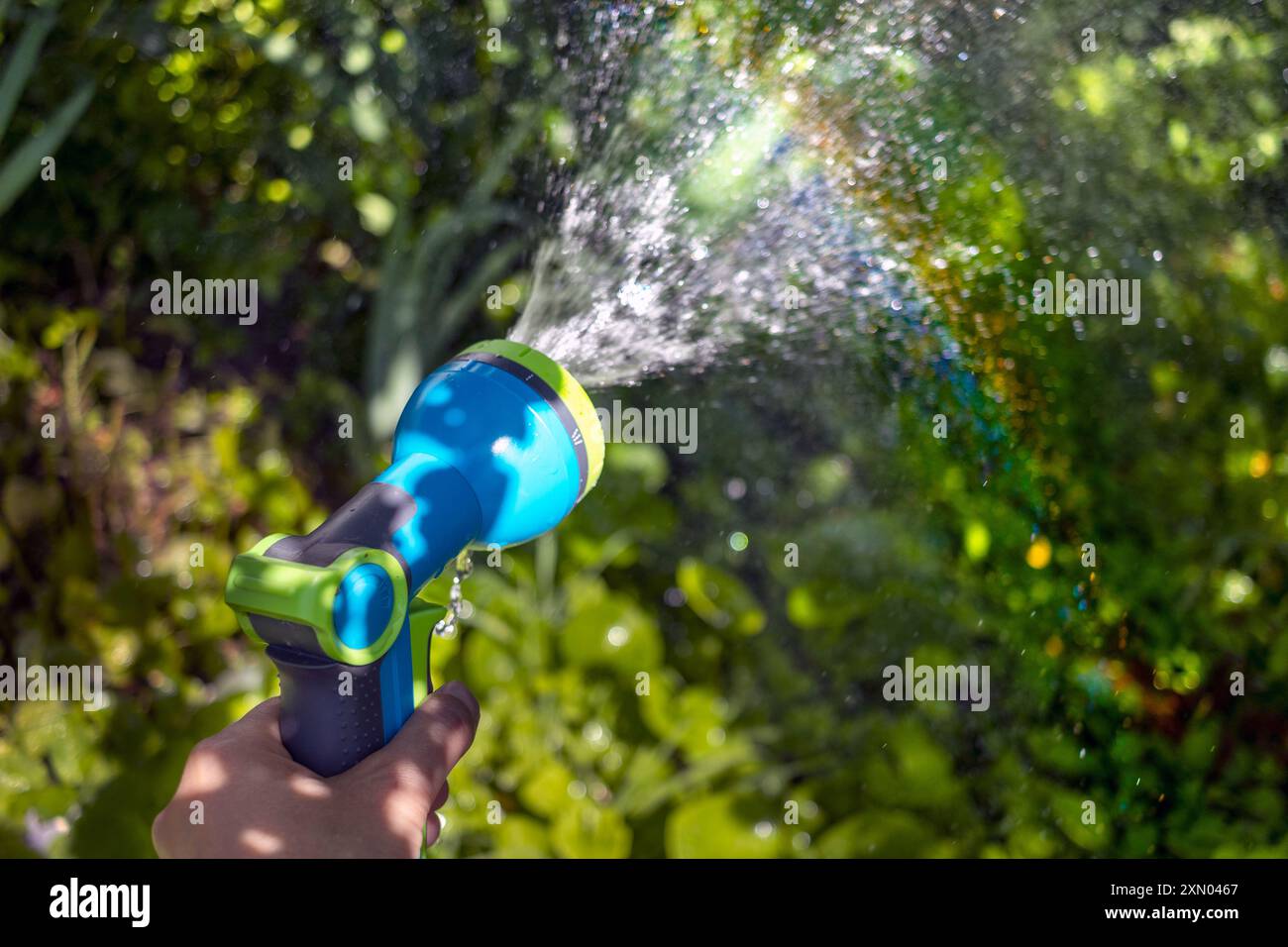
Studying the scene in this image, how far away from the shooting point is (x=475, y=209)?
2297 millimetres

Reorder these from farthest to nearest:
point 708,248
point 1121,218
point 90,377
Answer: point 90,377, point 1121,218, point 708,248

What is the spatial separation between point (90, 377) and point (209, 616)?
830mm

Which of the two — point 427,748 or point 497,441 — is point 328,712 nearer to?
point 427,748

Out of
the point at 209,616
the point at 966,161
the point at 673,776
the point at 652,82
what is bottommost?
the point at 673,776

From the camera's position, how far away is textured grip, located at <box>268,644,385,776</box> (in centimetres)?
111

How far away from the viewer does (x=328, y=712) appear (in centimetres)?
113

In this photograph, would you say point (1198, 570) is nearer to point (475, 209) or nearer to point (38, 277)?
point (475, 209)

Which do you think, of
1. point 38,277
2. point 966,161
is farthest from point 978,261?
point 38,277

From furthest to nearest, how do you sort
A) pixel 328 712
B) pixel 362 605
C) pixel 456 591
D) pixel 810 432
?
pixel 810 432, pixel 456 591, pixel 328 712, pixel 362 605

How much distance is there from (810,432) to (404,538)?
1.27 meters

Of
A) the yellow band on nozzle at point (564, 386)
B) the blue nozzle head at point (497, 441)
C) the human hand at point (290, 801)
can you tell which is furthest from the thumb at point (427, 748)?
the yellow band on nozzle at point (564, 386)

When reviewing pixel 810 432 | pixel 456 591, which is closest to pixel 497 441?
pixel 456 591

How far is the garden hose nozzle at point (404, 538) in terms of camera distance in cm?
101

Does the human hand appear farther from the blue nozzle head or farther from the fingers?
the blue nozzle head
